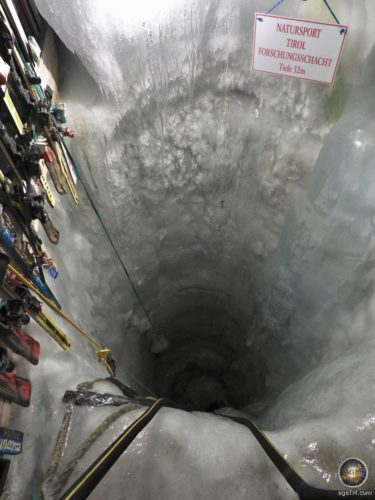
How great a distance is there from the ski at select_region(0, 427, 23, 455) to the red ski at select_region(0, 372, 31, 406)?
0.39 feet

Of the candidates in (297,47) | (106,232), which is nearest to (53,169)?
(106,232)

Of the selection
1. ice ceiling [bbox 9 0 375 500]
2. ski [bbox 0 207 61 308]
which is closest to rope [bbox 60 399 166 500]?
ice ceiling [bbox 9 0 375 500]

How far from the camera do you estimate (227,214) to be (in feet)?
10.4

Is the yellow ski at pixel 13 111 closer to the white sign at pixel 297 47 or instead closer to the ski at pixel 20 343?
the ski at pixel 20 343

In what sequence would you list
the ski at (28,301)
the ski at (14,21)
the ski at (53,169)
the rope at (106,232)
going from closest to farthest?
the ski at (28,301) → the ski at (14,21) → the ski at (53,169) → the rope at (106,232)

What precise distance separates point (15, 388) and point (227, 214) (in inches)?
88.2

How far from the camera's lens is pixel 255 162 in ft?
8.91

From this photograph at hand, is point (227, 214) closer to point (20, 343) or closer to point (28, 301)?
point (28, 301)

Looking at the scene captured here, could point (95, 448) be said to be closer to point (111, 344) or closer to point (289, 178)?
point (111, 344)

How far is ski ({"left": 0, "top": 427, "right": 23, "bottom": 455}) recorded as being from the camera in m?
1.33

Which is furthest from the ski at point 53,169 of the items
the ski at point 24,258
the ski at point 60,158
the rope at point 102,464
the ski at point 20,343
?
the rope at point 102,464

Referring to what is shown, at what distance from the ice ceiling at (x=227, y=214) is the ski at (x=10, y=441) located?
118mm

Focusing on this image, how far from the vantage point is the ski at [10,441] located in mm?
1334

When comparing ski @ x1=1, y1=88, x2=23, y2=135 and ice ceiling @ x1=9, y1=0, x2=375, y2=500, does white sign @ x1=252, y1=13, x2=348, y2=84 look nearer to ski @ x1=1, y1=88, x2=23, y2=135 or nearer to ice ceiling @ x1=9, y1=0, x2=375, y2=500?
ice ceiling @ x1=9, y1=0, x2=375, y2=500
